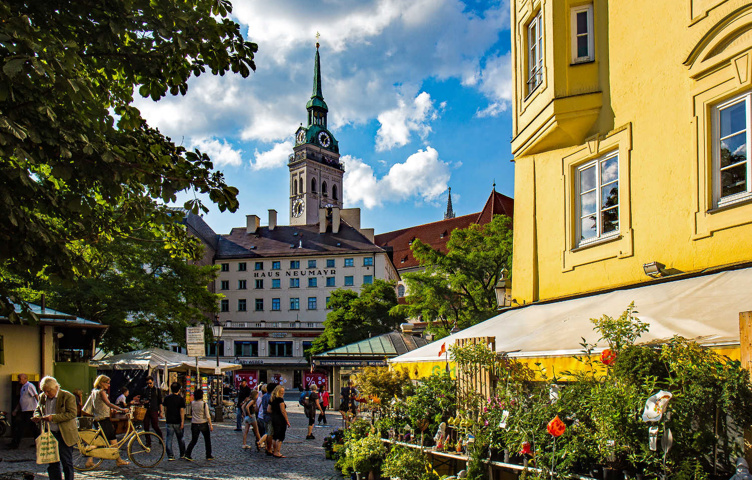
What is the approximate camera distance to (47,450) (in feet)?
32.7

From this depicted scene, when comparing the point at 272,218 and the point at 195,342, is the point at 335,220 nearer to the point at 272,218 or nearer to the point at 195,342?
the point at 272,218

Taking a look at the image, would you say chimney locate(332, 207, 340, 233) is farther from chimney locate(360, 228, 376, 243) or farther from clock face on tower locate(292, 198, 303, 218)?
clock face on tower locate(292, 198, 303, 218)

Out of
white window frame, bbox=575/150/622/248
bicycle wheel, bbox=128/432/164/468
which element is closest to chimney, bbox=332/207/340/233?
bicycle wheel, bbox=128/432/164/468

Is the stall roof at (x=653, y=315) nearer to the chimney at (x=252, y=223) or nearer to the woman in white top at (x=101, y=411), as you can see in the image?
the woman in white top at (x=101, y=411)

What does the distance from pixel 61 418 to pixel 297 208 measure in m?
130

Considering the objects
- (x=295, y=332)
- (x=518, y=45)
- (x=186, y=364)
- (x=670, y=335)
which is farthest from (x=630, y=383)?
(x=295, y=332)

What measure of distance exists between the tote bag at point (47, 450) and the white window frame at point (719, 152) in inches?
376

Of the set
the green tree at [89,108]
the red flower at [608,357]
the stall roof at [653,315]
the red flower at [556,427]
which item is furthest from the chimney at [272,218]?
the red flower at [556,427]

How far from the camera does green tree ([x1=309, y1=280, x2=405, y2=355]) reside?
58.8m

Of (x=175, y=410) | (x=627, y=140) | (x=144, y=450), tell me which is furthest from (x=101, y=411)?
(x=627, y=140)

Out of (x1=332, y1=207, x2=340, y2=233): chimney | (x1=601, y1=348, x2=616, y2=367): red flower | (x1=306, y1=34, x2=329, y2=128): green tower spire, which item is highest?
(x1=306, y1=34, x2=329, y2=128): green tower spire

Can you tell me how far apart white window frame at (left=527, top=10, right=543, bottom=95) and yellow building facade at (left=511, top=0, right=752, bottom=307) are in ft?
0.12

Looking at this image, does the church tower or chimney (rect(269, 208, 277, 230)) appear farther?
the church tower

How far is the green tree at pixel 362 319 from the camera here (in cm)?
5875
